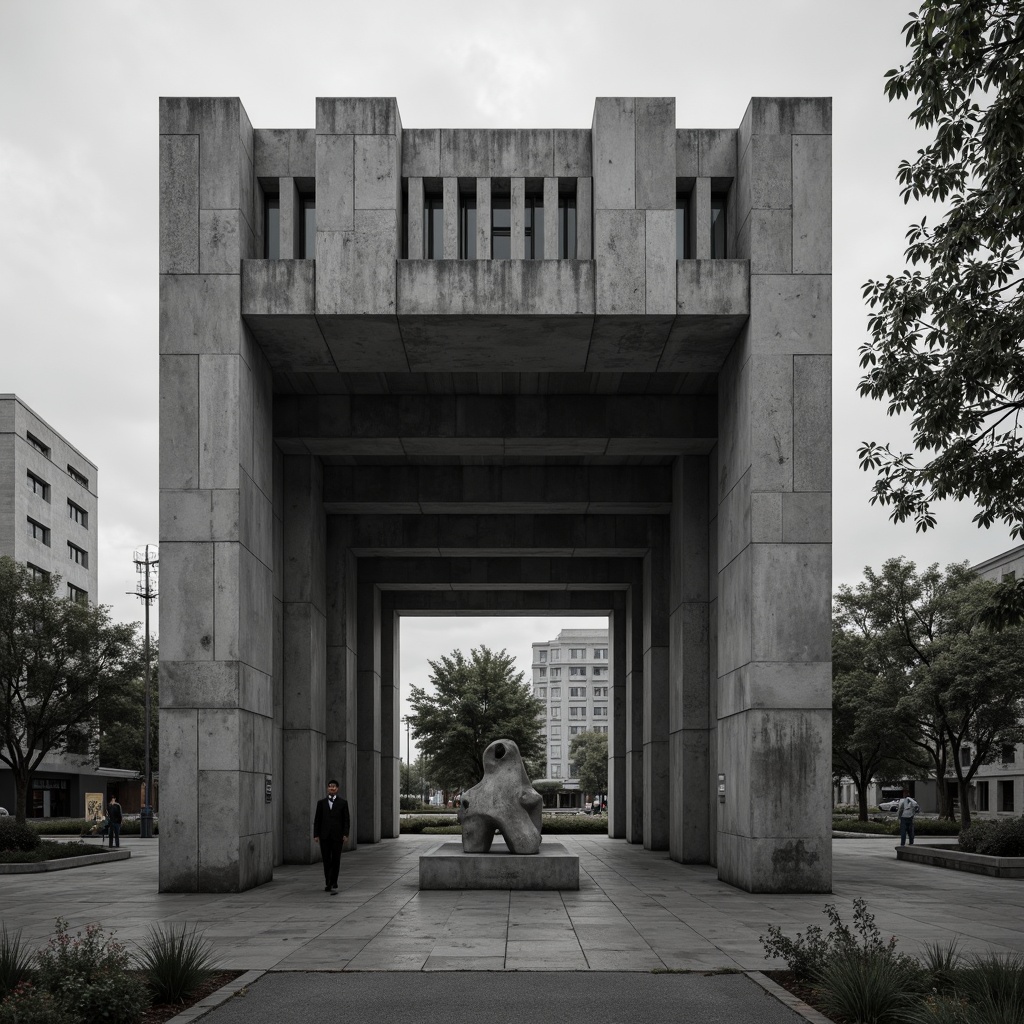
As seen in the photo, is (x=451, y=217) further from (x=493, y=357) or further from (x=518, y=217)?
(x=493, y=357)

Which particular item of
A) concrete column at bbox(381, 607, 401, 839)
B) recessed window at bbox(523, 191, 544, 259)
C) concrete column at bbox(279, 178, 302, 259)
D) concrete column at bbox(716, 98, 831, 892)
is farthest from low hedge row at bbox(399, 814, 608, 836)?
concrete column at bbox(279, 178, 302, 259)

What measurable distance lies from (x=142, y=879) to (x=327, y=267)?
1283 centimetres

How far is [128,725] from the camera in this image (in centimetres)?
6244

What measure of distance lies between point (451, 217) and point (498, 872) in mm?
11778

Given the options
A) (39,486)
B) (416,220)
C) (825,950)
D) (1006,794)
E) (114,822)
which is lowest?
(1006,794)

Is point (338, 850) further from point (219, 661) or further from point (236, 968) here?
point (236, 968)

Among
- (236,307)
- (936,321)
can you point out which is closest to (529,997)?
(936,321)

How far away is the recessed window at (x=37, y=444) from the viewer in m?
80.1

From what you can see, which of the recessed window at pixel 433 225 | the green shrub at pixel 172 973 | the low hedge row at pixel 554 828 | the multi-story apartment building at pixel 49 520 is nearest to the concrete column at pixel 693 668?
the recessed window at pixel 433 225

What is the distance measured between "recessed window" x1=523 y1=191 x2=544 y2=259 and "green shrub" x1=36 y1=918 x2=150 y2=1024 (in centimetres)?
1714

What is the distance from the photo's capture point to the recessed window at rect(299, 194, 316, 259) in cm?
2470

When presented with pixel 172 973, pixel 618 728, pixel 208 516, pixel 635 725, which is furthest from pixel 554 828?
pixel 172 973

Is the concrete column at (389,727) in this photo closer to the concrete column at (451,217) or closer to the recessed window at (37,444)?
the concrete column at (451,217)

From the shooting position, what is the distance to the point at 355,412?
1067 inches
